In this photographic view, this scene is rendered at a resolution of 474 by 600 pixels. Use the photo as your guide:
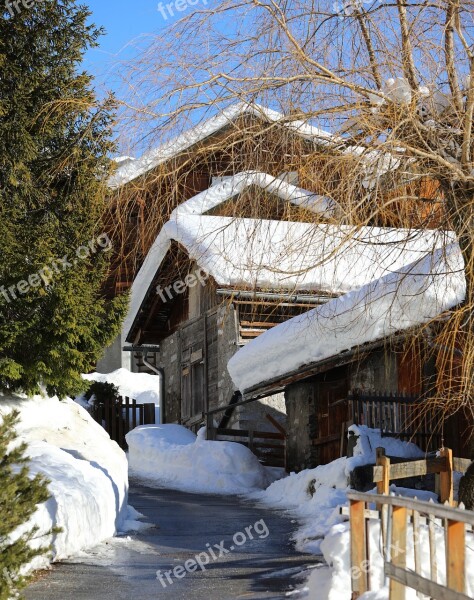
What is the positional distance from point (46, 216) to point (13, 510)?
6811mm

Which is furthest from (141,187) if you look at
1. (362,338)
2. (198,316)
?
(198,316)

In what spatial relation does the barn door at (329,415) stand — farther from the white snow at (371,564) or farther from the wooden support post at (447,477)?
the white snow at (371,564)

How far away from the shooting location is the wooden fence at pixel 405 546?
459 centimetres

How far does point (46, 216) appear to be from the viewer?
12.3m

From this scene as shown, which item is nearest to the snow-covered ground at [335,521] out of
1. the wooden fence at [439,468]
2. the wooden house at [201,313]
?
the wooden fence at [439,468]

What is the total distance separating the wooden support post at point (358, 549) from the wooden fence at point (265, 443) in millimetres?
11892

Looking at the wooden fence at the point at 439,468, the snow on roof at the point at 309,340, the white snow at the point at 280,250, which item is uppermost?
the white snow at the point at 280,250

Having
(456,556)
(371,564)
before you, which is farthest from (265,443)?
(456,556)

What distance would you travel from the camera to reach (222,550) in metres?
10.2

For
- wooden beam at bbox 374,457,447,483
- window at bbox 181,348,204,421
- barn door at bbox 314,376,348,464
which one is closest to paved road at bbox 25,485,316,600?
wooden beam at bbox 374,457,447,483

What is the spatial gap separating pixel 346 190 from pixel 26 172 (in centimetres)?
558

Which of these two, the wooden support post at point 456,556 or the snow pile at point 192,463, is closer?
the wooden support post at point 456,556

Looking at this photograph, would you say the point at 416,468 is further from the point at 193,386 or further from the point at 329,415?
the point at 193,386

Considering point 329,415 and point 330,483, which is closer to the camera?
point 330,483
